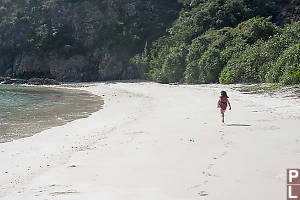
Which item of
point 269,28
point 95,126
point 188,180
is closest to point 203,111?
point 95,126

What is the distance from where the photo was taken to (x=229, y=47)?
3116cm

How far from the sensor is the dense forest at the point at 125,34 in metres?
37.3

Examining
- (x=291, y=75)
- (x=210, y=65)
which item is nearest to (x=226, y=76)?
(x=210, y=65)

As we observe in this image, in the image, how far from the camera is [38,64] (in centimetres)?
5688

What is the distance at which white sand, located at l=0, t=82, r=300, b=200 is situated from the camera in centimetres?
478

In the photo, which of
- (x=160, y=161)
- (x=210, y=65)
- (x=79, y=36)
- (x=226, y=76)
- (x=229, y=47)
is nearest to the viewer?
(x=160, y=161)

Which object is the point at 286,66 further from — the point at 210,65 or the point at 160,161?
the point at 160,161

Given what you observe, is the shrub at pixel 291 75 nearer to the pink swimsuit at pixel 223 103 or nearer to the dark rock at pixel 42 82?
the pink swimsuit at pixel 223 103

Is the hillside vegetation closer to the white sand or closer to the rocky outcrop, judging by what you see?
the rocky outcrop

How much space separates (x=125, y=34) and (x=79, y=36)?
9.99 meters

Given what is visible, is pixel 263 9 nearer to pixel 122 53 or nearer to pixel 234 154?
pixel 122 53

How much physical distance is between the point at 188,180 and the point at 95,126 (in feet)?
23.8
